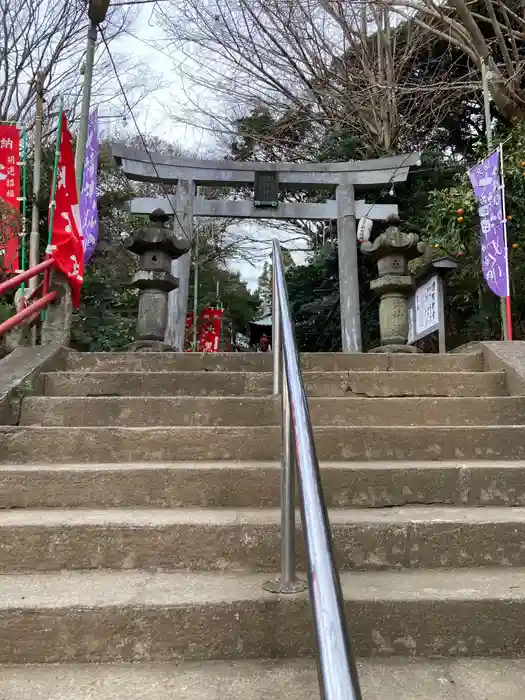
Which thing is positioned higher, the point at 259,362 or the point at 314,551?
the point at 259,362

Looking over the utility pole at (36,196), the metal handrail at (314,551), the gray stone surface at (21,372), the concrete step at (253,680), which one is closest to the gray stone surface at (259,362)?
the gray stone surface at (21,372)

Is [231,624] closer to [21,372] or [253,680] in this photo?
[253,680]

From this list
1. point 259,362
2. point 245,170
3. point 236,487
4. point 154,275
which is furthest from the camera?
point 245,170

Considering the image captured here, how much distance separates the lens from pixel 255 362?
3705mm

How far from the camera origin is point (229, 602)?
1597mm

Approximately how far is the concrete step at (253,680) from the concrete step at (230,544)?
36cm

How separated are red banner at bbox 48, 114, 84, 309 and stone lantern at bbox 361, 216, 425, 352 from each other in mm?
2824

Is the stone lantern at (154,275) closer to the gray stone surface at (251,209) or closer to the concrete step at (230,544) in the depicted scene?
the gray stone surface at (251,209)

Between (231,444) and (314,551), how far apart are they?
1.54 meters

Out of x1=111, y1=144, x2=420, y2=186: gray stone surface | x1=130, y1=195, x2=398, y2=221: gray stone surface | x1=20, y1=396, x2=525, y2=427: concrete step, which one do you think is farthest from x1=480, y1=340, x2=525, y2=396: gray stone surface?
x1=111, y1=144, x2=420, y2=186: gray stone surface

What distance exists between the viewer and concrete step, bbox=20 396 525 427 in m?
2.87

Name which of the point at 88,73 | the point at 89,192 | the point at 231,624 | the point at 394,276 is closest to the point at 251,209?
the point at 89,192

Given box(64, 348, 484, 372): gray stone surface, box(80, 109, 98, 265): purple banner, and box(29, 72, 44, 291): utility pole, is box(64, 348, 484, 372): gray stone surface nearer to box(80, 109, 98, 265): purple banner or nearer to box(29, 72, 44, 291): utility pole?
box(80, 109, 98, 265): purple banner

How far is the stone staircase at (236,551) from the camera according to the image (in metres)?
1.53
